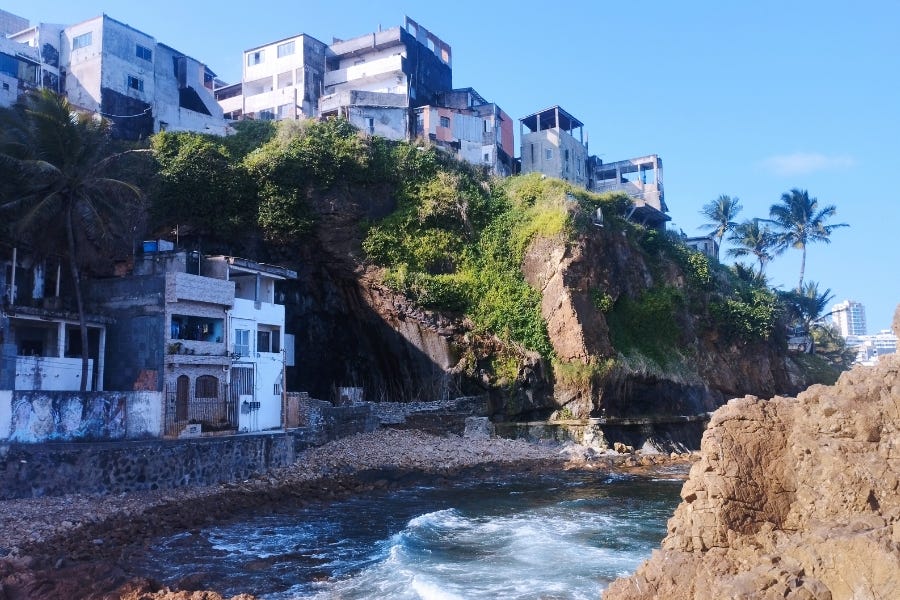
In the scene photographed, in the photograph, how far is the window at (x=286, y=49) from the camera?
5819cm

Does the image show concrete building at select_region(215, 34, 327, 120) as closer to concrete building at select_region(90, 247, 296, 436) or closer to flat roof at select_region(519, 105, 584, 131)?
flat roof at select_region(519, 105, 584, 131)

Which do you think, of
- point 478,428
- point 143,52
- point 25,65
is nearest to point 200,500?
point 478,428

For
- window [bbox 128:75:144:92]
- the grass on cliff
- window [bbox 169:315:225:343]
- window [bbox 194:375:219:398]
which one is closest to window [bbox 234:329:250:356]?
window [bbox 169:315:225:343]

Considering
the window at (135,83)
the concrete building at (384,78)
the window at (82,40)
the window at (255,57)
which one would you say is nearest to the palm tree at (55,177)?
the window at (135,83)

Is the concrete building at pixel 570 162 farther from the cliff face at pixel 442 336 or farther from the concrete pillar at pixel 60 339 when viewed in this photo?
the concrete pillar at pixel 60 339

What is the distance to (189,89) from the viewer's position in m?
49.2

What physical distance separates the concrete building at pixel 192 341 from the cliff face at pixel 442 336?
8.61 meters

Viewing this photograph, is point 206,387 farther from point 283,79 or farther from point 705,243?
point 705,243

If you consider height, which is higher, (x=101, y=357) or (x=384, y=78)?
(x=384, y=78)

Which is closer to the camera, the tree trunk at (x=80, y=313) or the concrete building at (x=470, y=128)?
the tree trunk at (x=80, y=313)

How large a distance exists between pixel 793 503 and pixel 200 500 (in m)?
17.2

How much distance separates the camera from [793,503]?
28.1ft

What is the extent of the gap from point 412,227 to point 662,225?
26616mm

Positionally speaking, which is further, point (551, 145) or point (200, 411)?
point (551, 145)
